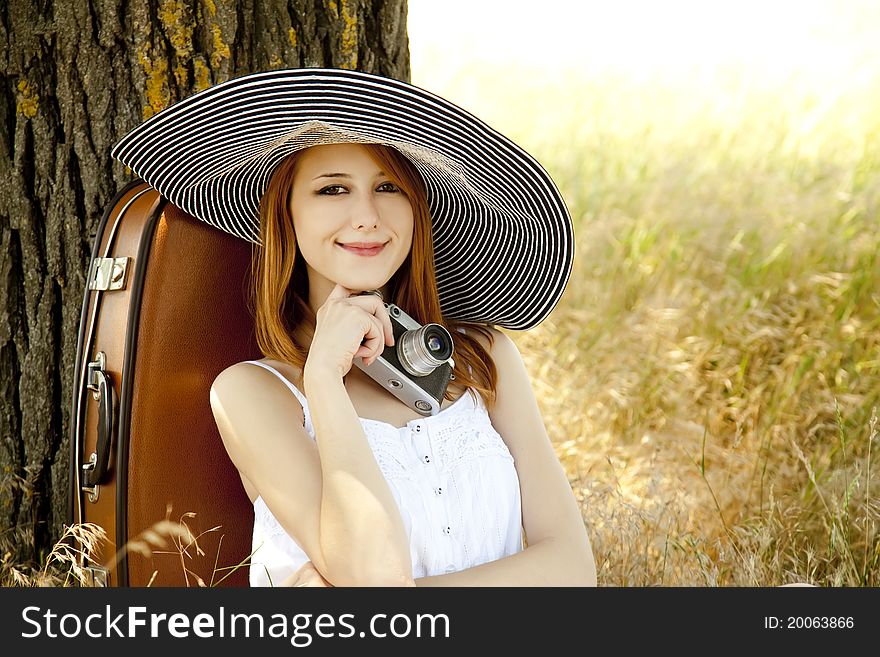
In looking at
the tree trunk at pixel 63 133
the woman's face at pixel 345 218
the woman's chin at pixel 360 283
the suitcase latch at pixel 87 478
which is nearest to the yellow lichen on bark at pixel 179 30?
the tree trunk at pixel 63 133

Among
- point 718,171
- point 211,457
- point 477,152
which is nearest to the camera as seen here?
point 477,152

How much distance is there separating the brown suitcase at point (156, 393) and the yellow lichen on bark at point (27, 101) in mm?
386

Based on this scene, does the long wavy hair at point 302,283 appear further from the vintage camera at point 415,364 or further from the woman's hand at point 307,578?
the woman's hand at point 307,578

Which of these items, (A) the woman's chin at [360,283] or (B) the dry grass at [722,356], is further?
(B) the dry grass at [722,356]

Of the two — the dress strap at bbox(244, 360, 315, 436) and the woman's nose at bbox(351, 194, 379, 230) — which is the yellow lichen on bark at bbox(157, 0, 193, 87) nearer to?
the woman's nose at bbox(351, 194, 379, 230)

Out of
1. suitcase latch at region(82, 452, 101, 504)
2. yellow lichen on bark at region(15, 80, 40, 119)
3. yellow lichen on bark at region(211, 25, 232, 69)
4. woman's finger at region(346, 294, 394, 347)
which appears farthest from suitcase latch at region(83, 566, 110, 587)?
yellow lichen on bark at region(211, 25, 232, 69)

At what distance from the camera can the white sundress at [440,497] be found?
229 centimetres

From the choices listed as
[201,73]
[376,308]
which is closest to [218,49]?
[201,73]

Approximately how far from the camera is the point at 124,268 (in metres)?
2.36

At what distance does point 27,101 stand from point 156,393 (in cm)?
91
